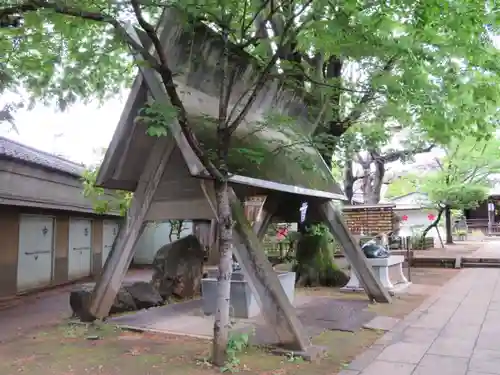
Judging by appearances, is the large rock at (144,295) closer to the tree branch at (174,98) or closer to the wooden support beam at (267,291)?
the wooden support beam at (267,291)

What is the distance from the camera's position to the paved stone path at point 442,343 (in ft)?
17.1

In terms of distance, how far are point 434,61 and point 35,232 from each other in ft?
35.0

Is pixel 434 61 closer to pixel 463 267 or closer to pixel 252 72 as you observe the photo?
pixel 252 72

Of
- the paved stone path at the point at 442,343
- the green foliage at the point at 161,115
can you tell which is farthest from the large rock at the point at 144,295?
the green foliage at the point at 161,115

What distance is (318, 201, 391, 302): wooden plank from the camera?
9.53 meters

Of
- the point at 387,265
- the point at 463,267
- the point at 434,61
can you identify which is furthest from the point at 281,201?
the point at 463,267

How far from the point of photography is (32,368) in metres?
5.31

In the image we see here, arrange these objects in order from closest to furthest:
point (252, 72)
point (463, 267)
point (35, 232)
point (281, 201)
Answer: point (252, 72) → point (281, 201) → point (35, 232) → point (463, 267)

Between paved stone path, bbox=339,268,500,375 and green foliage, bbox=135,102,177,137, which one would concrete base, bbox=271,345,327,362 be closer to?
paved stone path, bbox=339,268,500,375

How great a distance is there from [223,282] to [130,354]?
5.54ft

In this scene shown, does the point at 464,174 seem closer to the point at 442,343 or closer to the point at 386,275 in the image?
the point at 386,275

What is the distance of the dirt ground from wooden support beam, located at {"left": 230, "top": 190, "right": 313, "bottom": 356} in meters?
0.28

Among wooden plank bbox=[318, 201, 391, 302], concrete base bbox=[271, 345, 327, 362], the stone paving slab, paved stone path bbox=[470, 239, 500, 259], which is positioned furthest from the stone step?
concrete base bbox=[271, 345, 327, 362]

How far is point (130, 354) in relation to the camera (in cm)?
586
